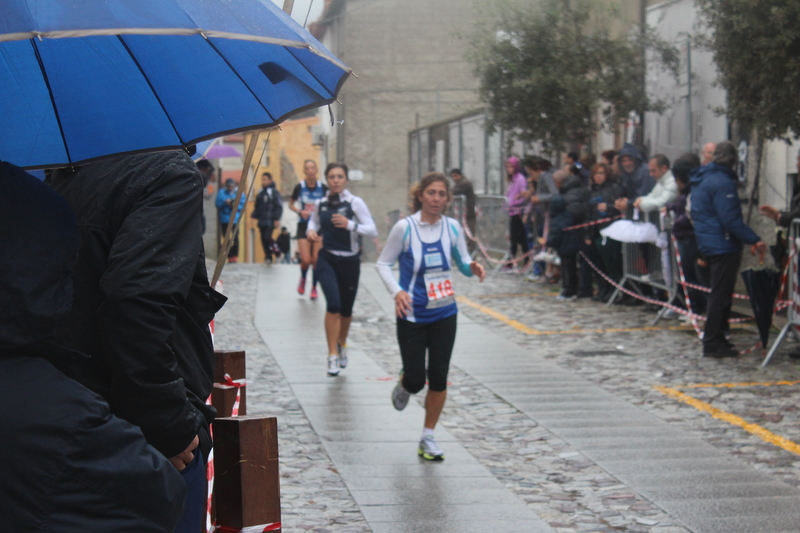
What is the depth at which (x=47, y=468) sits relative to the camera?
74.3 inches

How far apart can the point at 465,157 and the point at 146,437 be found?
984 inches

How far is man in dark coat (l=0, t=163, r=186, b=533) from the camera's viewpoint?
1.88 meters

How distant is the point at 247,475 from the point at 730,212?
748 centimetres

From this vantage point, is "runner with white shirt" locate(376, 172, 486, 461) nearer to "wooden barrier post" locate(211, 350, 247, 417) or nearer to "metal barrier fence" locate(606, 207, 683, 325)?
"wooden barrier post" locate(211, 350, 247, 417)

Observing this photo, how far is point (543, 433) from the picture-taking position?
6797 mm

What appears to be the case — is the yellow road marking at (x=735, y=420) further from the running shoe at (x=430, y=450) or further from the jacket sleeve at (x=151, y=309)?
Answer: the jacket sleeve at (x=151, y=309)

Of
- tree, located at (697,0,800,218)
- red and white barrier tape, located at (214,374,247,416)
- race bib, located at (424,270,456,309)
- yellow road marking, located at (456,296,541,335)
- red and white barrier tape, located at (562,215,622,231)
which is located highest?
tree, located at (697,0,800,218)

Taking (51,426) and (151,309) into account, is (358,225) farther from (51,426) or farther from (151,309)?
(51,426)

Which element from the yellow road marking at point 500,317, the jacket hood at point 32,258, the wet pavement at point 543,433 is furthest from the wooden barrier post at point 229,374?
the yellow road marking at point 500,317

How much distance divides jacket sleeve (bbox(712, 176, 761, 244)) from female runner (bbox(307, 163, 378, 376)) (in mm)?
3328

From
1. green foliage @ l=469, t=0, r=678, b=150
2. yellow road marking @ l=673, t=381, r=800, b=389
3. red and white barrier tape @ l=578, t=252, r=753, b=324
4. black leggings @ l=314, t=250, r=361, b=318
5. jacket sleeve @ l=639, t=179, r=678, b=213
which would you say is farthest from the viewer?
green foliage @ l=469, t=0, r=678, b=150

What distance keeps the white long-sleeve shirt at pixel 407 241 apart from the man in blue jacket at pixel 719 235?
3.74m

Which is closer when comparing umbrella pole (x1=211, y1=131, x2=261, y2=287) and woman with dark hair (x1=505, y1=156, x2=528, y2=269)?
umbrella pole (x1=211, y1=131, x2=261, y2=287)

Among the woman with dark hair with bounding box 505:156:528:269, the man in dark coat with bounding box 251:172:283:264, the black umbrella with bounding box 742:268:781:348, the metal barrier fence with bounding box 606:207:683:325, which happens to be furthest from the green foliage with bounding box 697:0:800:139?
the man in dark coat with bounding box 251:172:283:264
